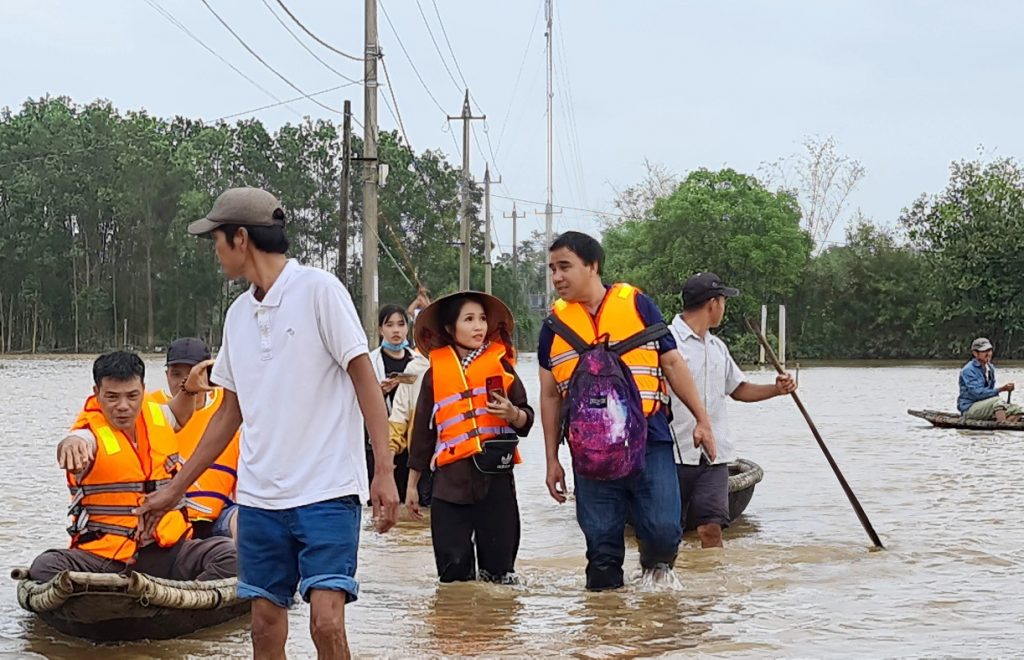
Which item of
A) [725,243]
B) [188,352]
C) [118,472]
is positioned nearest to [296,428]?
[118,472]

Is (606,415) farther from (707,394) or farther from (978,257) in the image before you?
(978,257)

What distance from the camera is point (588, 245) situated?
6.96 meters

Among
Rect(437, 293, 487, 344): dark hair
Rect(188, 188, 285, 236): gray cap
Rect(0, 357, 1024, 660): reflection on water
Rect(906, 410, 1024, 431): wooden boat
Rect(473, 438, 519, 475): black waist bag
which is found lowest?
Rect(0, 357, 1024, 660): reflection on water

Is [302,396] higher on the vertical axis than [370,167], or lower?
lower

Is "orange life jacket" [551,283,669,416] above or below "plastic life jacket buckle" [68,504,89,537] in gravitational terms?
above

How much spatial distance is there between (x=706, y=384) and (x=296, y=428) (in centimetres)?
442

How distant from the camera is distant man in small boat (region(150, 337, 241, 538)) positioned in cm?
747

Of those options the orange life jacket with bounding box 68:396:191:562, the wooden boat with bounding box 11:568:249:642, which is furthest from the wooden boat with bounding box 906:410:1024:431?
the orange life jacket with bounding box 68:396:191:562

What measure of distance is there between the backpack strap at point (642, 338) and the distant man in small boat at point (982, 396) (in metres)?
14.8

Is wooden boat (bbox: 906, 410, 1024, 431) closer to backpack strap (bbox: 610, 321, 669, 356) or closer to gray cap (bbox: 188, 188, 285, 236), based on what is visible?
backpack strap (bbox: 610, 321, 669, 356)

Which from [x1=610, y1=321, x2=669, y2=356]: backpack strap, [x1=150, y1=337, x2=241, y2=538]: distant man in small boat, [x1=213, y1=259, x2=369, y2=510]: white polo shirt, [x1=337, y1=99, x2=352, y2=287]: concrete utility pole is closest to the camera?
[x1=213, y1=259, x2=369, y2=510]: white polo shirt

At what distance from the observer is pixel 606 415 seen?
671 centimetres

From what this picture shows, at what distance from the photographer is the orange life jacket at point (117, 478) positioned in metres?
6.46

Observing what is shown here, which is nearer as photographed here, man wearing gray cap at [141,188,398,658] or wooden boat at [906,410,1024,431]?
man wearing gray cap at [141,188,398,658]
